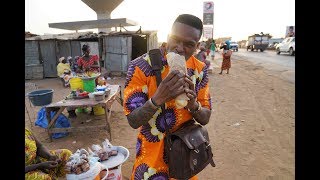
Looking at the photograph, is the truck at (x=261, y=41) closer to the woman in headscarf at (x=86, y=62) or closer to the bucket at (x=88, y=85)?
the woman in headscarf at (x=86, y=62)

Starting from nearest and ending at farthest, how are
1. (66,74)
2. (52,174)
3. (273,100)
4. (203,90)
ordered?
(203,90)
(52,174)
(273,100)
(66,74)

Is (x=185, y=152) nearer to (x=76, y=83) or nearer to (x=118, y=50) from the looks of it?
(x=76, y=83)

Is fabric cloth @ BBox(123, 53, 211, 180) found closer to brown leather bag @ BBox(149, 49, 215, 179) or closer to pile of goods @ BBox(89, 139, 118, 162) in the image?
brown leather bag @ BBox(149, 49, 215, 179)

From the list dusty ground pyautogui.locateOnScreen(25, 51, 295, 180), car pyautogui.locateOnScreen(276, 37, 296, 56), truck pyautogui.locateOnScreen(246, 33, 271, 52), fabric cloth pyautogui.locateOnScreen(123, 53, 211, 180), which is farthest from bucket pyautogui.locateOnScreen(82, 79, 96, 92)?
truck pyautogui.locateOnScreen(246, 33, 271, 52)

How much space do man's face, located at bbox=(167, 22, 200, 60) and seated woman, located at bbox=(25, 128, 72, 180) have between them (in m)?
2.00

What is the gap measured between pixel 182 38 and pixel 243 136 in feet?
14.6

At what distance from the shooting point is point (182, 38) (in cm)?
174

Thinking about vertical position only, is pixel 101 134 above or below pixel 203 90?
below

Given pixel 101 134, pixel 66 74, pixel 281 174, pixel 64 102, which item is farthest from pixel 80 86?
pixel 66 74

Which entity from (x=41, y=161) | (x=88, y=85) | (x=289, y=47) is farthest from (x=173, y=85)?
(x=289, y=47)

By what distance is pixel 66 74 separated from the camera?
43.0ft

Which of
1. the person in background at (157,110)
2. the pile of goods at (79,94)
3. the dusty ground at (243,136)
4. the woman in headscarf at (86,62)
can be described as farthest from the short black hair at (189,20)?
the woman in headscarf at (86,62)
